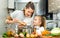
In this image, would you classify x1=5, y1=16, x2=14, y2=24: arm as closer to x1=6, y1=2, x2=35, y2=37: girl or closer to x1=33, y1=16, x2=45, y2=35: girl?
x1=6, y1=2, x2=35, y2=37: girl

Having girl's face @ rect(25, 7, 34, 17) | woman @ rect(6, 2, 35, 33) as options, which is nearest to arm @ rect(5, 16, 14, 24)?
woman @ rect(6, 2, 35, 33)

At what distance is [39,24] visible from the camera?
3.80ft

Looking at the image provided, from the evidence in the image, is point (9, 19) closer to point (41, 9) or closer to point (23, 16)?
point (23, 16)

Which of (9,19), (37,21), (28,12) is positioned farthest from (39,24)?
(9,19)

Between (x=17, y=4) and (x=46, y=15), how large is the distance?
0.87ft

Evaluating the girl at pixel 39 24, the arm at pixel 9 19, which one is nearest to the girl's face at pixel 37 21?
the girl at pixel 39 24

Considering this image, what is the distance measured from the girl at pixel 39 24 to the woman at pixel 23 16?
0.14 ft

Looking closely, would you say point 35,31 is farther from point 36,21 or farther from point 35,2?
point 35,2

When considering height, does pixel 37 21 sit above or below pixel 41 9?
below

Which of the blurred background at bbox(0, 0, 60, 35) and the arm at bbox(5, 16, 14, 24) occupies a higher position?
the blurred background at bbox(0, 0, 60, 35)

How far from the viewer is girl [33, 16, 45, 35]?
3.76 feet

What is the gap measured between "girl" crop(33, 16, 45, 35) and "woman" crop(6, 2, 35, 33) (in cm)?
4

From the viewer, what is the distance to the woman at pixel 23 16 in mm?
1175

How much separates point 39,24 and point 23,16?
0.50 feet
